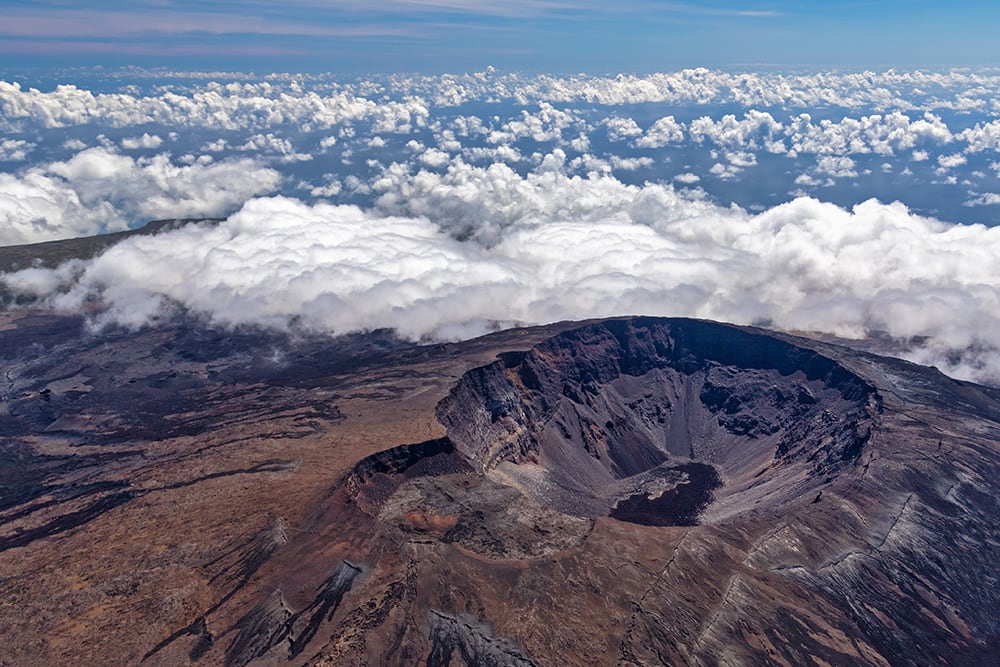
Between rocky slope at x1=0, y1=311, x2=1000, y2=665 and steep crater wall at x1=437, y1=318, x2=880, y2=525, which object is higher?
rocky slope at x1=0, y1=311, x2=1000, y2=665

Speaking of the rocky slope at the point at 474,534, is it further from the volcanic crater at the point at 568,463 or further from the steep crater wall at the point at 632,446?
the steep crater wall at the point at 632,446

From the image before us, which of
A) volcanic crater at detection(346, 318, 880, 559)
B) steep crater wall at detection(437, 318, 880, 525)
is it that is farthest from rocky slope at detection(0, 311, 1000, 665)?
steep crater wall at detection(437, 318, 880, 525)

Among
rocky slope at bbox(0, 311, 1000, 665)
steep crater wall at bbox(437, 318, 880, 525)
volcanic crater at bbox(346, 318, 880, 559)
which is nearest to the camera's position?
rocky slope at bbox(0, 311, 1000, 665)

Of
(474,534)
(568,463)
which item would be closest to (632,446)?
(568,463)

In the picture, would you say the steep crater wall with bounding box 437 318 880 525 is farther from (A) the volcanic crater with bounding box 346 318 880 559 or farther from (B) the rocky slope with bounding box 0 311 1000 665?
(B) the rocky slope with bounding box 0 311 1000 665

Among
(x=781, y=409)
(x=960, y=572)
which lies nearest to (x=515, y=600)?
(x=960, y=572)

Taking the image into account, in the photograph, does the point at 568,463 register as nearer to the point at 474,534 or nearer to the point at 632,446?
the point at 632,446

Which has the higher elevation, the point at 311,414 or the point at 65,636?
the point at 65,636

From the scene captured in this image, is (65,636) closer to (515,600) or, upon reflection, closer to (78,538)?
(78,538)

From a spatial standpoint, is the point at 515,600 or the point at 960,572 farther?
the point at 960,572
